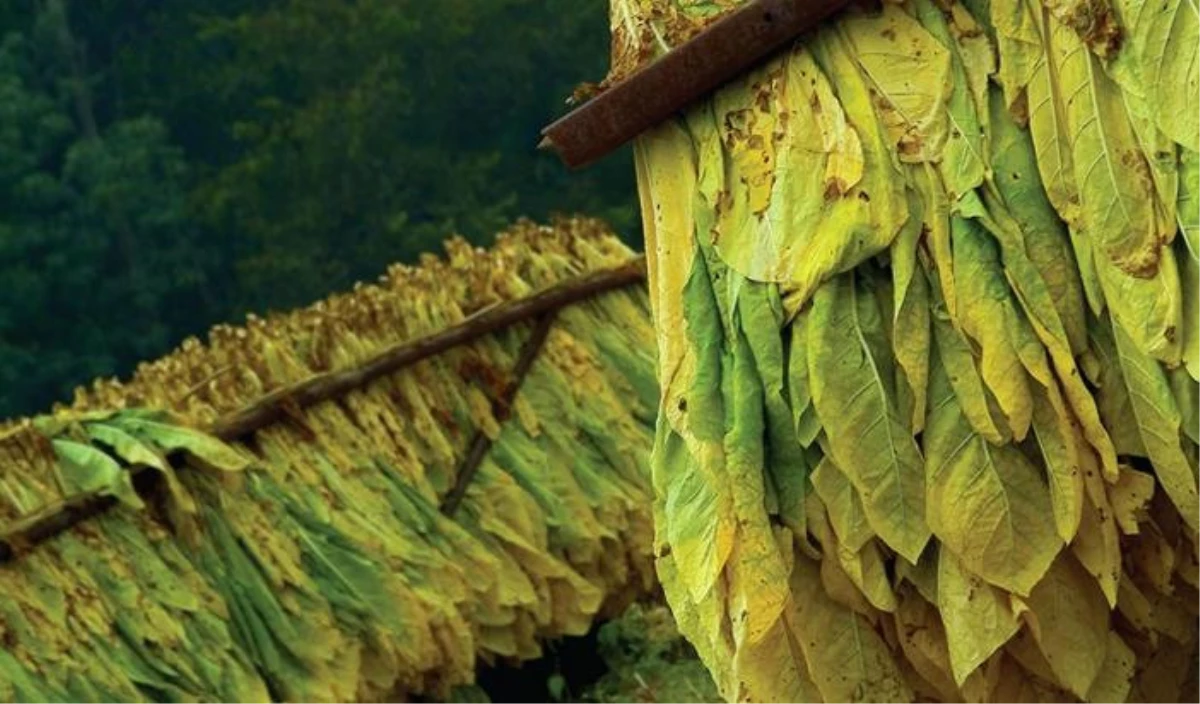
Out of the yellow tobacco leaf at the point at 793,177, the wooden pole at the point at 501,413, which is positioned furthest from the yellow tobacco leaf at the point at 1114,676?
the wooden pole at the point at 501,413

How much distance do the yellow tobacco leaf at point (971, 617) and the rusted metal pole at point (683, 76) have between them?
663 millimetres

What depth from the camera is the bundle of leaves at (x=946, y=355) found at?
11.8 ft

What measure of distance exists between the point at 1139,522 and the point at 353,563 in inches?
145

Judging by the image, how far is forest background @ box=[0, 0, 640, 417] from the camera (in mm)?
34000

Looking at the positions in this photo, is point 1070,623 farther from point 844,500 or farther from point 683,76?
point 683,76

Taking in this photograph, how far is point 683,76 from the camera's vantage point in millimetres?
3816

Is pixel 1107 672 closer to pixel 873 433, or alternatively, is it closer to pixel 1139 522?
pixel 1139 522

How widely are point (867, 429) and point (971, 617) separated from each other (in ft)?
0.87

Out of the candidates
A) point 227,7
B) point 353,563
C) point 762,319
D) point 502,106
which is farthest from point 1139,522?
point 227,7

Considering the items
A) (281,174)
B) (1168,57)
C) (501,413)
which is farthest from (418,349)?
(281,174)

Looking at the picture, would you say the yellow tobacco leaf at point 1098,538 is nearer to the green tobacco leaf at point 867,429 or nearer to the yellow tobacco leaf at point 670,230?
the green tobacco leaf at point 867,429

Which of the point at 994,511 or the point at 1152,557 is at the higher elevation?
the point at 994,511

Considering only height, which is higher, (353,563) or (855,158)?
(855,158)

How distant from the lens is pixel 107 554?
6.60 meters
